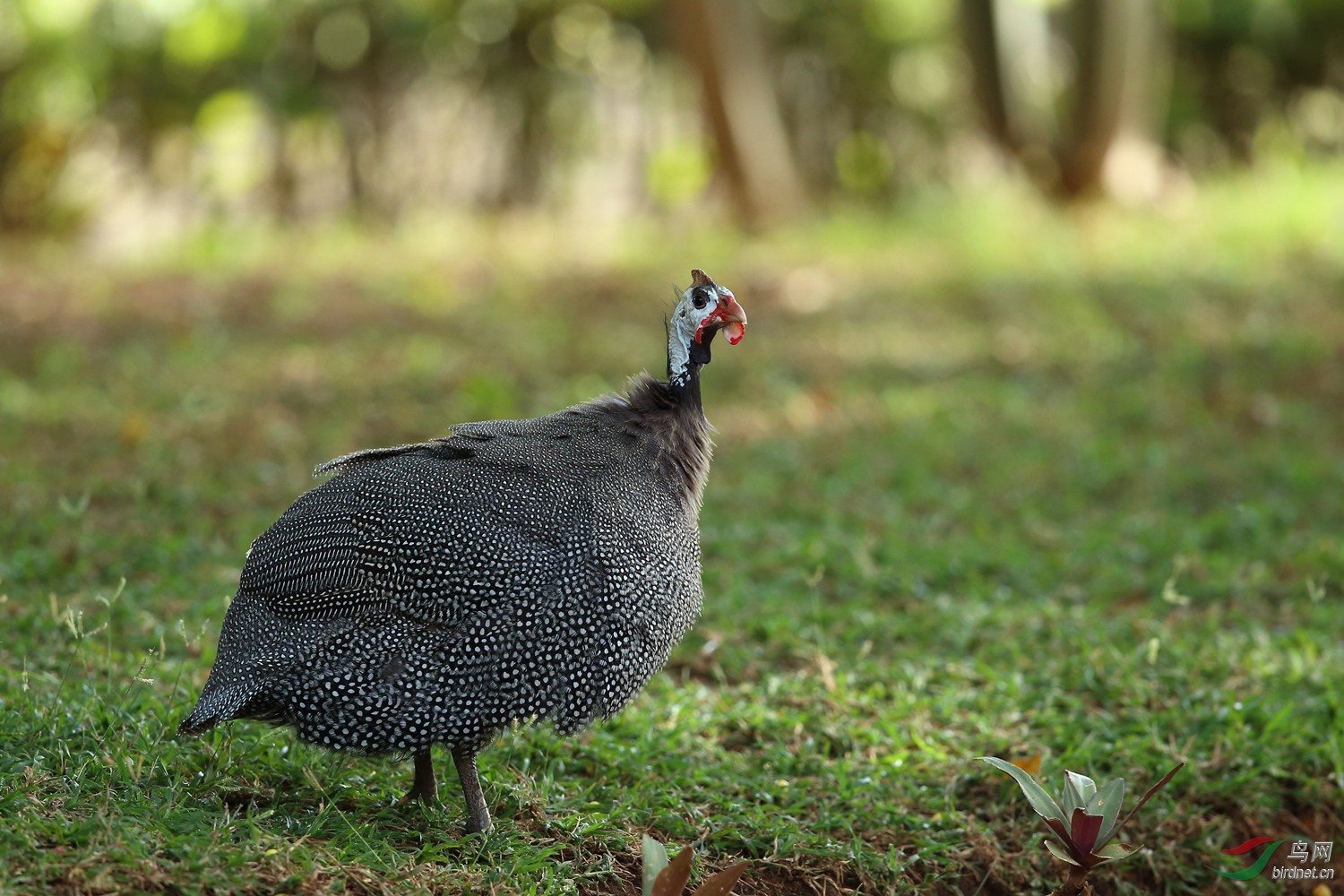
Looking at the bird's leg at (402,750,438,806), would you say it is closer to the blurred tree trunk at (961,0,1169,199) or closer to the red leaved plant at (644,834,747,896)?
the red leaved plant at (644,834,747,896)

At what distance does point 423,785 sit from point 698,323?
4.04 feet

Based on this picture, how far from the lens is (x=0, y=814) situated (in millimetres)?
2721

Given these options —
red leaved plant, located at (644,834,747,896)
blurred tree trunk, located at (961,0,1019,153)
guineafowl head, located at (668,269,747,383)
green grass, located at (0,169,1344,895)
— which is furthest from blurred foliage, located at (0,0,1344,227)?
red leaved plant, located at (644,834,747,896)

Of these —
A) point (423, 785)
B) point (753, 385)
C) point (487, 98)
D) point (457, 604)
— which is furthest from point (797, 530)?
point (487, 98)

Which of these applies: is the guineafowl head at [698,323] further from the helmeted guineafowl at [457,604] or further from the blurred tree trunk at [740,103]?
the blurred tree trunk at [740,103]

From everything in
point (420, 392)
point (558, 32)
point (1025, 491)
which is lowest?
point (1025, 491)

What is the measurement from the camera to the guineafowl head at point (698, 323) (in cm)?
327

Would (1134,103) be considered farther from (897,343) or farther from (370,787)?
(370,787)

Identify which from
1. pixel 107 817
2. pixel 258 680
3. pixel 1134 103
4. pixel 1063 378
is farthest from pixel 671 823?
pixel 1134 103

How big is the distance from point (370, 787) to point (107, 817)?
0.64 meters

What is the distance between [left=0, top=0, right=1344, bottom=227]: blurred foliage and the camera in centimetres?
949

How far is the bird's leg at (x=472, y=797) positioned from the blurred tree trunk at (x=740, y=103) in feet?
23.8

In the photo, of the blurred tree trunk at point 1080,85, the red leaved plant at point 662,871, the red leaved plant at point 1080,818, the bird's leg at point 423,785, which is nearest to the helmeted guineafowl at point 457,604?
the bird's leg at point 423,785

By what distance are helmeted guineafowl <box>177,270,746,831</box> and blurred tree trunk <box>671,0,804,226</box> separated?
674cm
